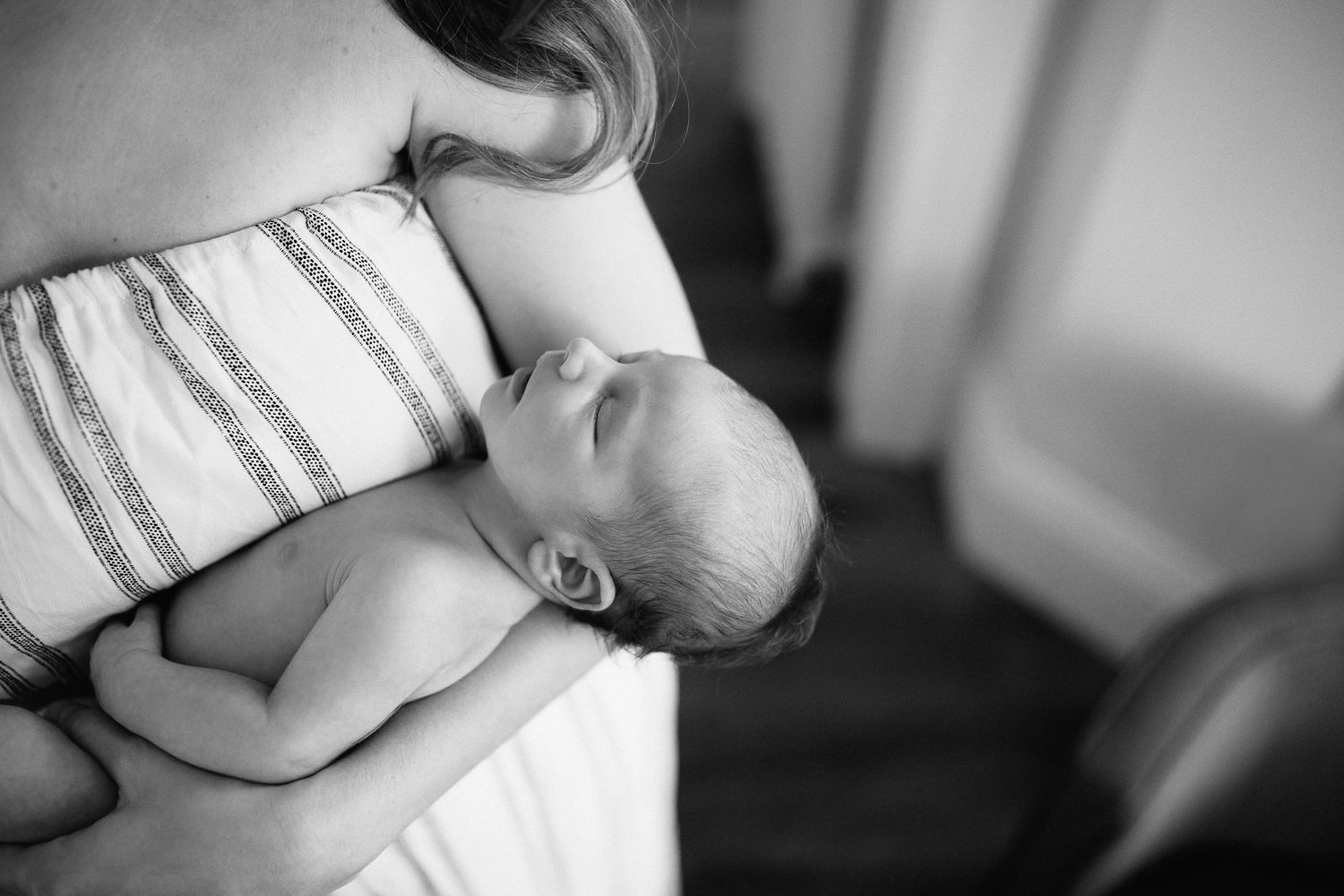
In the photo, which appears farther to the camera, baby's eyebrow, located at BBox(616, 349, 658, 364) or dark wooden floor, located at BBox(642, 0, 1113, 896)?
dark wooden floor, located at BBox(642, 0, 1113, 896)

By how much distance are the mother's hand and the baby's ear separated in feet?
0.79

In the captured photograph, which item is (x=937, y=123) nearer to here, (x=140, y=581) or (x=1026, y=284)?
(x=1026, y=284)

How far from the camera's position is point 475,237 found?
0.76 metres

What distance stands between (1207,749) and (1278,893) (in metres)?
0.20

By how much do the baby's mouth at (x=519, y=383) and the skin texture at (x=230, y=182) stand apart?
116 millimetres

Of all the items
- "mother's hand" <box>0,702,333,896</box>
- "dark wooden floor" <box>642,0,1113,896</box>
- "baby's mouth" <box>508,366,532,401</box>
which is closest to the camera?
"mother's hand" <box>0,702,333,896</box>

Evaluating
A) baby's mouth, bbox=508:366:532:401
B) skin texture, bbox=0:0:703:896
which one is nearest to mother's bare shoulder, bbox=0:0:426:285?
skin texture, bbox=0:0:703:896

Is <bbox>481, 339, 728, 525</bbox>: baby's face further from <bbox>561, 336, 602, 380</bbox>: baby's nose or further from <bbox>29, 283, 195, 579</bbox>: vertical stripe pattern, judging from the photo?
<bbox>29, 283, 195, 579</bbox>: vertical stripe pattern

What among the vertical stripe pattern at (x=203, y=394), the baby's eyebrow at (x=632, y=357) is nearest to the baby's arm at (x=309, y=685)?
the vertical stripe pattern at (x=203, y=394)

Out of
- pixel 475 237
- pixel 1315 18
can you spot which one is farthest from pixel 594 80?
pixel 1315 18

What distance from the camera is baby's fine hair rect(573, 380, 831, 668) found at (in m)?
0.71

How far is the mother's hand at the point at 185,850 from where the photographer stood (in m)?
0.63

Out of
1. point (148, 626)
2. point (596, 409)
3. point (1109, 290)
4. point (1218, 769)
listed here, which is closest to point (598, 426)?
point (596, 409)

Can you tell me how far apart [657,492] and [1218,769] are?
2.20 ft
